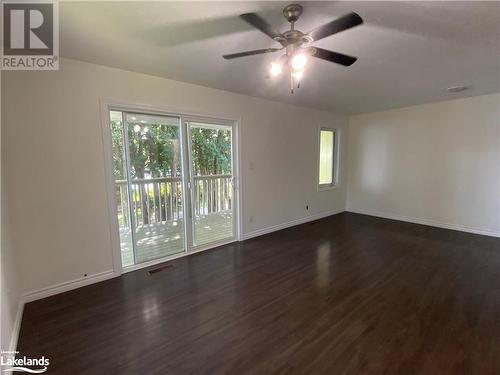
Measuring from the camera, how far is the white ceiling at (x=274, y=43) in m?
1.58

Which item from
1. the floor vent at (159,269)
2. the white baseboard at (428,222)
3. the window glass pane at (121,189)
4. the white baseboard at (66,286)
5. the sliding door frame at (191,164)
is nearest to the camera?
the white baseboard at (66,286)

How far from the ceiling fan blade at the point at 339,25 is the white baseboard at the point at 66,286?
10.1ft

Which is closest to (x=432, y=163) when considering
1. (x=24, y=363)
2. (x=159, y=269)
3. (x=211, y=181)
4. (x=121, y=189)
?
(x=211, y=181)

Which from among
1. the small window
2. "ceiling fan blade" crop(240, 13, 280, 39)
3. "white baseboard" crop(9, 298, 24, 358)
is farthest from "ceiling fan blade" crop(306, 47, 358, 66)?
the small window

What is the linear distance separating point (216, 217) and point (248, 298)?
1.68 metres

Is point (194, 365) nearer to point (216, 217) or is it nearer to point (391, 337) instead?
point (391, 337)

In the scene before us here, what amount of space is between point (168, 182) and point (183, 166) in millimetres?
294

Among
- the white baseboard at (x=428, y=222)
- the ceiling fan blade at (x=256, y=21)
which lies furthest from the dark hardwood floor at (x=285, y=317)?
the ceiling fan blade at (x=256, y=21)

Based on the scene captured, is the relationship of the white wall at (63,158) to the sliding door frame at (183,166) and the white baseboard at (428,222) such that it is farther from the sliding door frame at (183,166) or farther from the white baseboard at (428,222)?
the white baseboard at (428,222)

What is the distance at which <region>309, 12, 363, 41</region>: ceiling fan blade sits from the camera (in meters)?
1.28

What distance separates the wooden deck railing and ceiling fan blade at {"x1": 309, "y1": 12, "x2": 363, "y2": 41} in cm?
241

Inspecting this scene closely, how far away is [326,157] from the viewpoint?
5.46m

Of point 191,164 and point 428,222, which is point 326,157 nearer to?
point 428,222

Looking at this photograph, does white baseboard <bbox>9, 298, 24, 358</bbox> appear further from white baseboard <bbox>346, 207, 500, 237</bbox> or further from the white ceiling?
white baseboard <bbox>346, 207, 500, 237</bbox>
